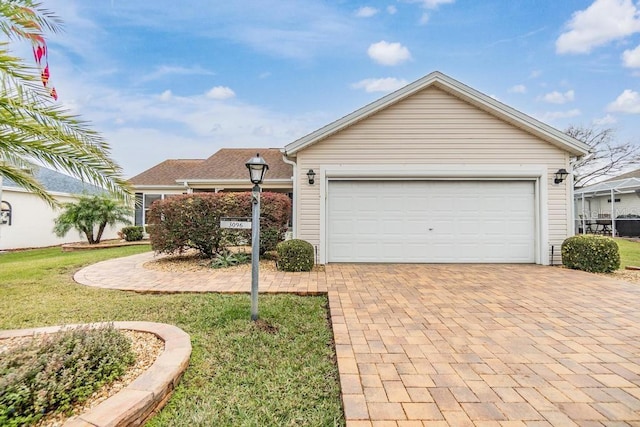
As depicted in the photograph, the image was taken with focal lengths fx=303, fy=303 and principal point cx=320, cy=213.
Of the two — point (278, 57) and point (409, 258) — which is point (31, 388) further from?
point (278, 57)

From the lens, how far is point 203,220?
26.2 feet

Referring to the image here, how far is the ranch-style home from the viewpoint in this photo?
27.2 feet

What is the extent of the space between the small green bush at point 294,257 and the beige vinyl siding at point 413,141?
1.16 m

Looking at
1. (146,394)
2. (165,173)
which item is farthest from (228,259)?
(165,173)

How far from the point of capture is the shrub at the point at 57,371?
75.6 inches

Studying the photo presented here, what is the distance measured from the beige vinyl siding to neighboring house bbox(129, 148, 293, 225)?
431cm

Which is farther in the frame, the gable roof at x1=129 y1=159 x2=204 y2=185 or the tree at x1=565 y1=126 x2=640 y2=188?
the tree at x1=565 y1=126 x2=640 y2=188

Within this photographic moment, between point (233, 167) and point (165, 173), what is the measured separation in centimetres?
486

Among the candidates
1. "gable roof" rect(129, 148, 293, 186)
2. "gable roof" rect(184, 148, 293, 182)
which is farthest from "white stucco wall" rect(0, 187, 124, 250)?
"gable roof" rect(184, 148, 293, 182)

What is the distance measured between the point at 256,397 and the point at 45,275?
7369 mm

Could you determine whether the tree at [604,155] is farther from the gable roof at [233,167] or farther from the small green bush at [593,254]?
the gable roof at [233,167]

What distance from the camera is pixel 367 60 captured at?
13.0m

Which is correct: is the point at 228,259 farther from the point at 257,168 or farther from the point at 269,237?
the point at 257,168

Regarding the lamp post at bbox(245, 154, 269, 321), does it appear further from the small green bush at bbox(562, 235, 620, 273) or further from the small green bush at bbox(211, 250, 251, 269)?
the small green bush at bbox(562, 235, 620, 273)
